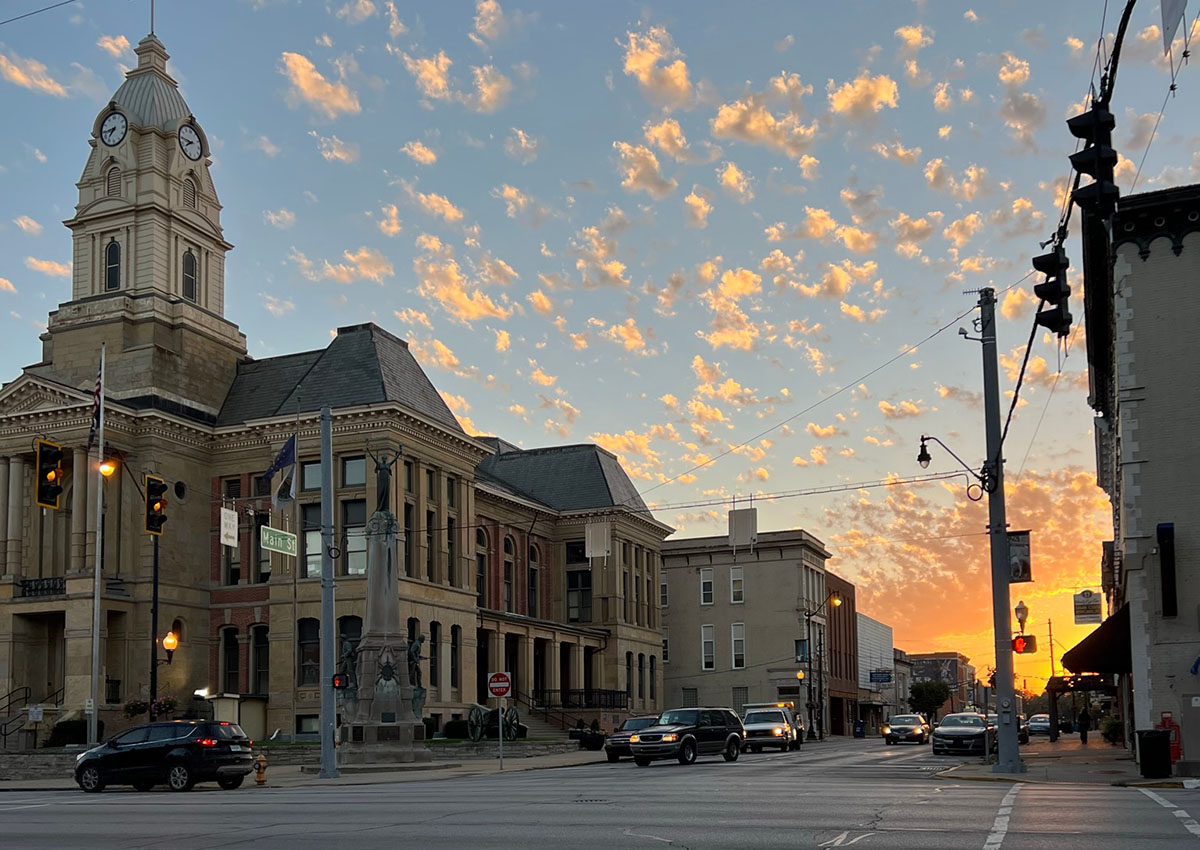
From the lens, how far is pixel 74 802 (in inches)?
981

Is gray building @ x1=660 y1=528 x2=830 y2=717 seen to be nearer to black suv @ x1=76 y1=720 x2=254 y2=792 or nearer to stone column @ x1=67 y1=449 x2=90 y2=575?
stone column @ x1=67 y1=449 x2=90 y2=575

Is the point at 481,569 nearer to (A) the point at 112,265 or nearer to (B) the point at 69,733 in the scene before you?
(A) the point at 112,265

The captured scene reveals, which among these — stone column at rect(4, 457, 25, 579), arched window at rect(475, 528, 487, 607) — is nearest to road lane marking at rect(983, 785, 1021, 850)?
stone column at rect(4, 457, 25, 579)

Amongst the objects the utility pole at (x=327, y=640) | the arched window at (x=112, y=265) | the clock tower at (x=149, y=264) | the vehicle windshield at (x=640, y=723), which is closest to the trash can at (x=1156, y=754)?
the vehicle windshield at (x=640, y=723)

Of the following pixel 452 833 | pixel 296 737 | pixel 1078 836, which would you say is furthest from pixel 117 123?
pixel 1078 836

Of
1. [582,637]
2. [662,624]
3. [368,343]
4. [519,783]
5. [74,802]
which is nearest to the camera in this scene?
[74,802]

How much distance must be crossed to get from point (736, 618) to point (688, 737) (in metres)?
58.0

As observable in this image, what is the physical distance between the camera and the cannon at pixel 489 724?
171 feet

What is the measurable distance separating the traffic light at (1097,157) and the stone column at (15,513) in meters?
52.6

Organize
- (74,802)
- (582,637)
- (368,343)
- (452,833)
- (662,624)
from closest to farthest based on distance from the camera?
(452,833), (74,802), (368,343), (582,637), (662,624)

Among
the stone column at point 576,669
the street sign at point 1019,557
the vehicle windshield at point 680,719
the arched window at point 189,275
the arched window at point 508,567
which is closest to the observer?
the street sign at point 1019,557

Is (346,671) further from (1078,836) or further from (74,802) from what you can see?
(1078,836)

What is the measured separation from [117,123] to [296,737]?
29.8 meters

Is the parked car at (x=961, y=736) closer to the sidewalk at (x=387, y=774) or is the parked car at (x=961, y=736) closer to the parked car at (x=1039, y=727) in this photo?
the sidewalk at (x=387, y=774)
